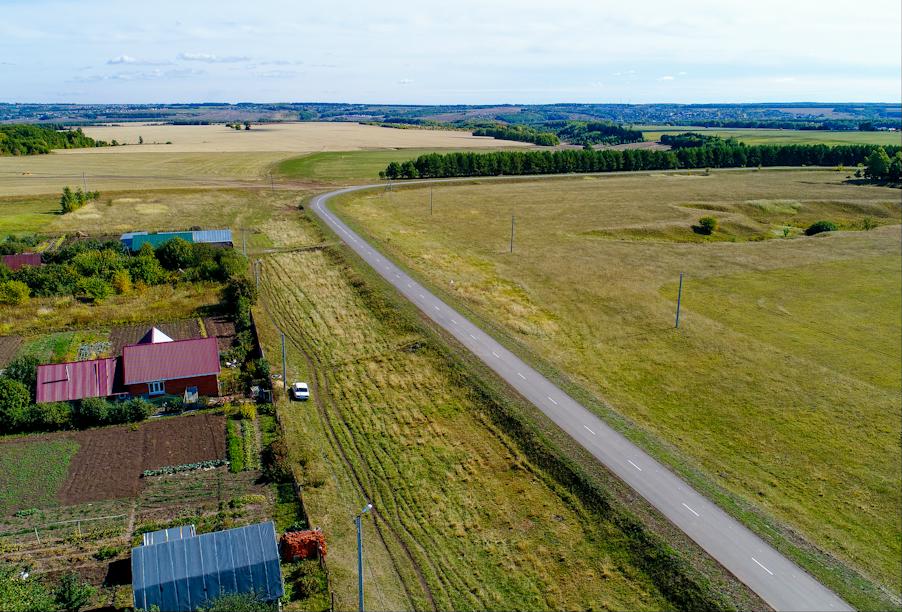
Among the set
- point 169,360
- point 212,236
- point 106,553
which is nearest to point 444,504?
point 106,553

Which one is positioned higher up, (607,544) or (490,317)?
(490,317)

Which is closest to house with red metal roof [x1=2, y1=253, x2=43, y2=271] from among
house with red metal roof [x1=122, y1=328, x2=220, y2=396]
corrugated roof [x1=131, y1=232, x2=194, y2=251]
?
corrugated roof [x1=131, y1=232, x2=194, y2=251]

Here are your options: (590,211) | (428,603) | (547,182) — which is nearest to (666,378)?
(428,603)

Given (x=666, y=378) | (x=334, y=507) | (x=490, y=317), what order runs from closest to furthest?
1. (x=334, y=507)
2. (x=666, y=378)
3. (x=490, y=317)

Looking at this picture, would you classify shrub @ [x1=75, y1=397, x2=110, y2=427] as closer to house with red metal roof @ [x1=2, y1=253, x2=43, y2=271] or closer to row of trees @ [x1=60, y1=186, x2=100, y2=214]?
house with red metal roof @ [x1=2, y1=253, x2=43, y2=271]

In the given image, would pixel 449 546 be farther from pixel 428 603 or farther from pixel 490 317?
pixel 490 317

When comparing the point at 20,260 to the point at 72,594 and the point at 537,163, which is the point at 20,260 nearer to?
the point at 72,594
